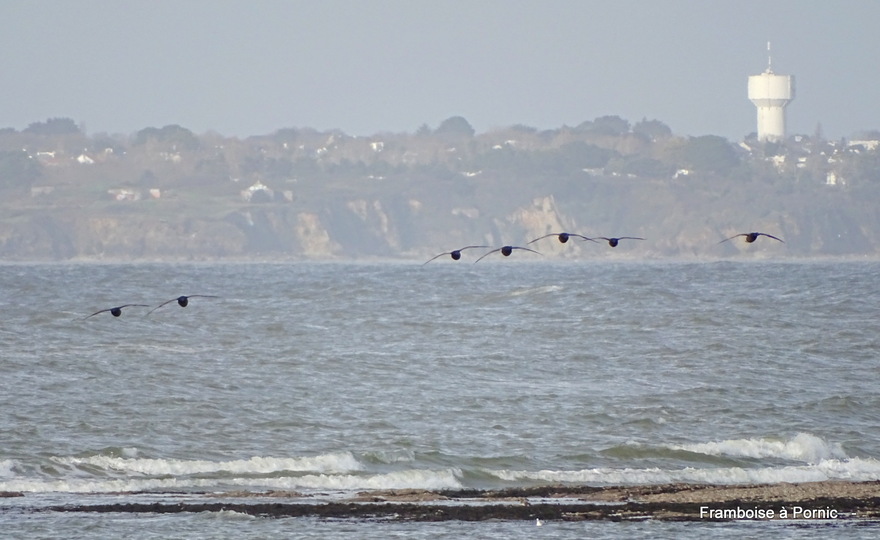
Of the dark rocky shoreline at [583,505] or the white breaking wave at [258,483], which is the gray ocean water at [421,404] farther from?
the dark rocky shoreline at [583,505]

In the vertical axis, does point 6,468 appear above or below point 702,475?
above

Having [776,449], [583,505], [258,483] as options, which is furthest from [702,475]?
[258,483]

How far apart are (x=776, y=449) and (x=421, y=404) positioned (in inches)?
368

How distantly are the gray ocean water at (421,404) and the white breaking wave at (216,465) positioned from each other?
0.21 feet

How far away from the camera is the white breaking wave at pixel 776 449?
29.0m

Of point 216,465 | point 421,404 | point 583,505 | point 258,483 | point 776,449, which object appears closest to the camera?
point 583,505

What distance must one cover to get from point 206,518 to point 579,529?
16.7 ft

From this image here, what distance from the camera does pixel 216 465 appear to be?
26.9 m

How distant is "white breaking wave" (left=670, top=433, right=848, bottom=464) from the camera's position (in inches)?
1140

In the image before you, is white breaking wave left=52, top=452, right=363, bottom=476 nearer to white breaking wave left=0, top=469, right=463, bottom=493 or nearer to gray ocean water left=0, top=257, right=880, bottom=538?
gray ocean water left=0, top=257, right=880, bottom=538

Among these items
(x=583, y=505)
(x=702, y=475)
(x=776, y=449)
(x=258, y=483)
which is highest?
(x=583, y=505)

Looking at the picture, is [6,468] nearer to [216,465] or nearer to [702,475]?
[216,465]

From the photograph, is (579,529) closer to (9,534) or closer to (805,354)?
(9,534)

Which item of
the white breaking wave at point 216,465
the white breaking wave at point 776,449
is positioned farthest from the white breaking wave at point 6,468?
the white breaking wave at point 776,449
